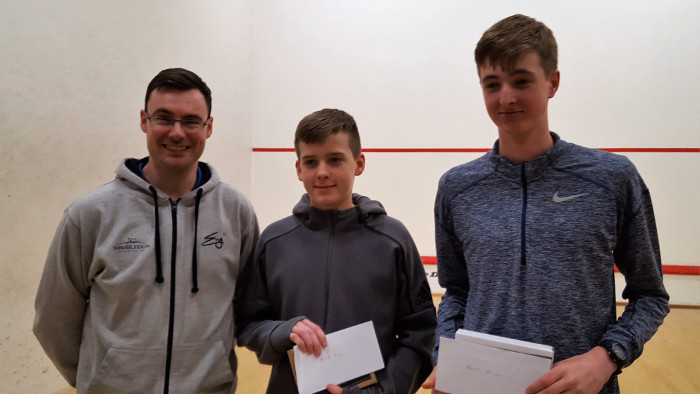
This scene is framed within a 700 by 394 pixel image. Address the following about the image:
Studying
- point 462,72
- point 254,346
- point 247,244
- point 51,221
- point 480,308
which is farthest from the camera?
point 462,72

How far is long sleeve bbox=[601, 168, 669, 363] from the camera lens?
0.79 metres

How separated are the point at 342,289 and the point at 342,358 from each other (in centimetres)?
16

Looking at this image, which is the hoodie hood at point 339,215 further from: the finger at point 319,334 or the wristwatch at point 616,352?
the wristwatch at point 616,352

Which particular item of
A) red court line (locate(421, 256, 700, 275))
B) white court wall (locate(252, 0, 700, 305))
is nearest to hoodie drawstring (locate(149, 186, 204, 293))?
white court wall (locate(252, 0, 700, 305))

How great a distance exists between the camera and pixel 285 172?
395 cm

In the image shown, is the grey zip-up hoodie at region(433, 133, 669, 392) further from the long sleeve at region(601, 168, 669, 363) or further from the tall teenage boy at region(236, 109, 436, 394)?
the tall teenage boy at region(236, 109, 436, 394)

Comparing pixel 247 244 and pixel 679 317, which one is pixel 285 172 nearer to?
pixel 247 244

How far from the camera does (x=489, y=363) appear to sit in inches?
29.8

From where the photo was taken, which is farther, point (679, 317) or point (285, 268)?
point (679, 317)

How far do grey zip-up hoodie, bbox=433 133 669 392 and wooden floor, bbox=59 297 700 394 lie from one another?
145 centimetres

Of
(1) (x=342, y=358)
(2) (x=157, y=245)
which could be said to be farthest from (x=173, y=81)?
(1) (x=342, y=358)

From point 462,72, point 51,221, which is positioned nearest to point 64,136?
point 51,221

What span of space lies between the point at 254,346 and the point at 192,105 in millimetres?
573

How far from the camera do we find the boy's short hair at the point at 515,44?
2.69ft
